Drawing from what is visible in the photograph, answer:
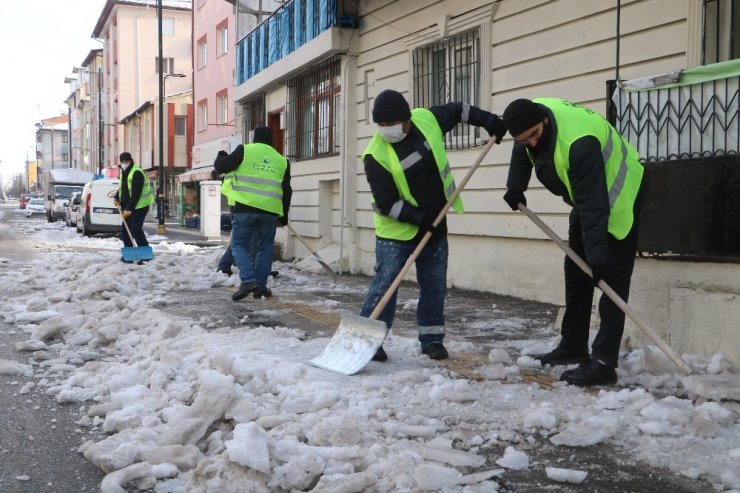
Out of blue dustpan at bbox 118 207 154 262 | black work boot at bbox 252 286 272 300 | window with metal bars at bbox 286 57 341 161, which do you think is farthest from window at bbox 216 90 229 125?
black work boot at bbox 252 286 272 300

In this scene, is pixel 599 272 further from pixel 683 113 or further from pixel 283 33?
pixel 283 33

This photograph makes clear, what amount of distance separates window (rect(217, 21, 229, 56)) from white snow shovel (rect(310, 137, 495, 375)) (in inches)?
1062

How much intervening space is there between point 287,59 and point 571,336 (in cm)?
1122

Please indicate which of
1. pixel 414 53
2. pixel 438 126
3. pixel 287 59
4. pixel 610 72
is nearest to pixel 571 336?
pixel 438 126

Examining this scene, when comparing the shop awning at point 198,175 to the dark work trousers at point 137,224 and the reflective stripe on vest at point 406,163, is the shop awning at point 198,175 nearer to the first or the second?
the dark work trousers at point 137,224

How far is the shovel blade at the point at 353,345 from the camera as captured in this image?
481 cm

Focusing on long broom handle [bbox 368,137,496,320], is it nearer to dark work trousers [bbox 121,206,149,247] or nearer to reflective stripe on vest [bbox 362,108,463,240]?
reflective stripe on vest [bbox 362,108,463,240]

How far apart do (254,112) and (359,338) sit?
48.7ft

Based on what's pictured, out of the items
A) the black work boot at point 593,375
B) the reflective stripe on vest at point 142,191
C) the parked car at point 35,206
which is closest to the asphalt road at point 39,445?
the black work boot at point 593,375

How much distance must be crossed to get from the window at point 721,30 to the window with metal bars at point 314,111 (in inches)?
311

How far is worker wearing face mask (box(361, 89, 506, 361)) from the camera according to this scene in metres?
5.05

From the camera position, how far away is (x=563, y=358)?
5082mm

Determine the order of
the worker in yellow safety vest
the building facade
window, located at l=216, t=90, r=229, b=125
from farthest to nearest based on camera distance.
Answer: window, located at l=216, t=90, r=229, b=125 → the worker in yellow safety vest → the building facade

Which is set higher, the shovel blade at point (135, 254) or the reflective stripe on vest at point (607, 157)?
the reflective stripe on vest at point (607, 157)
